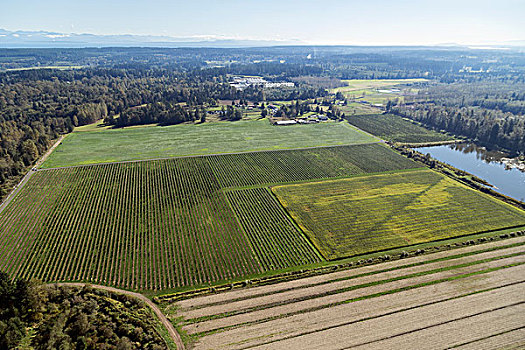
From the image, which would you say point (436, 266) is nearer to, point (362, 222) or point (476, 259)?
point (476, 259)

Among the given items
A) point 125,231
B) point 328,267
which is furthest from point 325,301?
point 125,231

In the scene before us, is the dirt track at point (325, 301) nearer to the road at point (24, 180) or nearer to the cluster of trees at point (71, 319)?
the cluster of trees at point (71, 319)

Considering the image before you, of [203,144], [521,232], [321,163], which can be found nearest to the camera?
[521,232]

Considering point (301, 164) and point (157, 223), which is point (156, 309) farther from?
point (301, 164)

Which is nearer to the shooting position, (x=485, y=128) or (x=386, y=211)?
(x=386, y=211)

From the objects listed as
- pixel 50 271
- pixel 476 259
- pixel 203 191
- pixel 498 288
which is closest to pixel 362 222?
pixel 476 259

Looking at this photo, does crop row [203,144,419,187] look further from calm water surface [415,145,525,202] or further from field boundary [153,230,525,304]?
field boundary [153,230,525,304]
